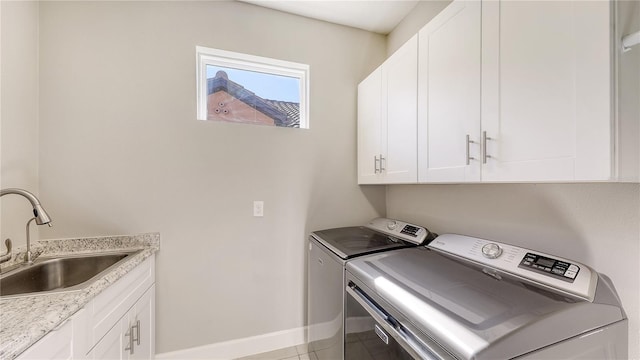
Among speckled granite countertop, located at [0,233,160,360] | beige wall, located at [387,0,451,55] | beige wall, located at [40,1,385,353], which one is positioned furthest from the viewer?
beige wall, located at [387,0,451,55]

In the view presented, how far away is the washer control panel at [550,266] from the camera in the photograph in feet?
2.91

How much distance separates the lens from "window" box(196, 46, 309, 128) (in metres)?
1.88

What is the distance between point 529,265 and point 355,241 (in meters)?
0.90

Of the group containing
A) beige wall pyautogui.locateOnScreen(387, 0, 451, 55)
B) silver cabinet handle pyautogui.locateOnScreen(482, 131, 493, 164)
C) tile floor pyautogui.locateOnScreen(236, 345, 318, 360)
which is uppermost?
beige wall pyautogui.locateOnScreen(387, 0, 451, 55)

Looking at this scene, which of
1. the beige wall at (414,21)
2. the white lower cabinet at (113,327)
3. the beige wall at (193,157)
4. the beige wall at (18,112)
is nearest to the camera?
the white lower cabinet at (113,327)

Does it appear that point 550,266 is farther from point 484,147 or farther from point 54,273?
point 54,273

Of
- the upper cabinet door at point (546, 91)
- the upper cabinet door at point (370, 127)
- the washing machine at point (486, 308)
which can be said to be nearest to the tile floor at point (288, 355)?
the washing machine at point (486, 308)

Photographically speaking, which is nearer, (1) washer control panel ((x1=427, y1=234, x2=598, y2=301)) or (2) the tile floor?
(1) washer control panel ((x1=427, y1=234, x2=598, y2=301))

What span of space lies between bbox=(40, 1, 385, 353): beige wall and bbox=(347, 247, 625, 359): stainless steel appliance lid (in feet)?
3.53

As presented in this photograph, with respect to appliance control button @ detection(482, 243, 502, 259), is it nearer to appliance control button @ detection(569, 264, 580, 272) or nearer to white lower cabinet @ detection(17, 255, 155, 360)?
appliance control button @ detection(569, 264, 580, 272)

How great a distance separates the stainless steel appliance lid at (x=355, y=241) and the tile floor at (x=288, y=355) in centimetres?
86

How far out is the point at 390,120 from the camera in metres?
1.65

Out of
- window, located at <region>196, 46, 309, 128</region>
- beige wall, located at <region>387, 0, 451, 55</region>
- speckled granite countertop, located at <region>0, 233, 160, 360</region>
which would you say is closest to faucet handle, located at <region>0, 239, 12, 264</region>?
speckled granite countertop, located at <region>0, 233, 160, 360</region>

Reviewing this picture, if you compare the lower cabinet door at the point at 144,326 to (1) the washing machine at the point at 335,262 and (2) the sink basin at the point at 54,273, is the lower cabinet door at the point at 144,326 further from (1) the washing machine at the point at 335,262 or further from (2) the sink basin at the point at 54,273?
(1) the washing machine at the point at 335,262
